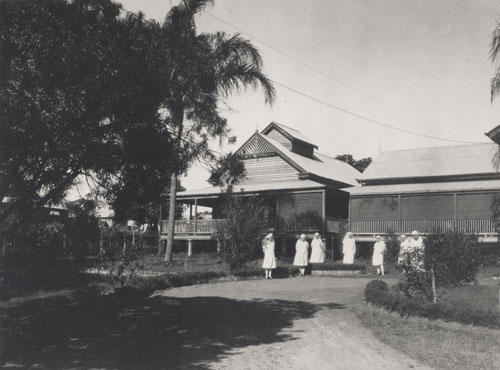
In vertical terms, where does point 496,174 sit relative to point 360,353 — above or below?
above

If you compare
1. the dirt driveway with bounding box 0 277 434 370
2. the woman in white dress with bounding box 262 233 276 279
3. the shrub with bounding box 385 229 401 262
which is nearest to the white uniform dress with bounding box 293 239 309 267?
the woman in white dress with bounding box 262 233 276 279

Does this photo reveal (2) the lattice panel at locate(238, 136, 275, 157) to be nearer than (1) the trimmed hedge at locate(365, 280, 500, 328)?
No

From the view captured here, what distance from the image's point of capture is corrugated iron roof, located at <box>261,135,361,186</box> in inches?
1308

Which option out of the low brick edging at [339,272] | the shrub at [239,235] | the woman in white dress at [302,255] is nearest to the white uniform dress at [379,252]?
the low brick edging at [339,272]

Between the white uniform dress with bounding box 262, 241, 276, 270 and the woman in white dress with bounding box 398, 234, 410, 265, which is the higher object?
the woman in white dress with bounding box 398, 234, 410, 265

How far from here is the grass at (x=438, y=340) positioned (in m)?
7.34

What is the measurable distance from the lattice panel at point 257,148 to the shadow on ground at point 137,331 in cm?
2205

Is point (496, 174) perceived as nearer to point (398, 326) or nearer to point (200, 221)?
point (200, 221)

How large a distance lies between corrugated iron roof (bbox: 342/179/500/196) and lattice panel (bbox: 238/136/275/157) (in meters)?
5.76

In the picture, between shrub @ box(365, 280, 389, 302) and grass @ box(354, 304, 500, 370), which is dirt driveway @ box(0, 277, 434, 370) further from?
shrub @ box(365, 280, 389, 302)

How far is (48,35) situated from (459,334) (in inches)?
303

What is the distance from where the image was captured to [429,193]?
93.1 feet

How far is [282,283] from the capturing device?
17578mm

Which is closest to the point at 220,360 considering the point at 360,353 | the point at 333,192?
the point at 360,353
